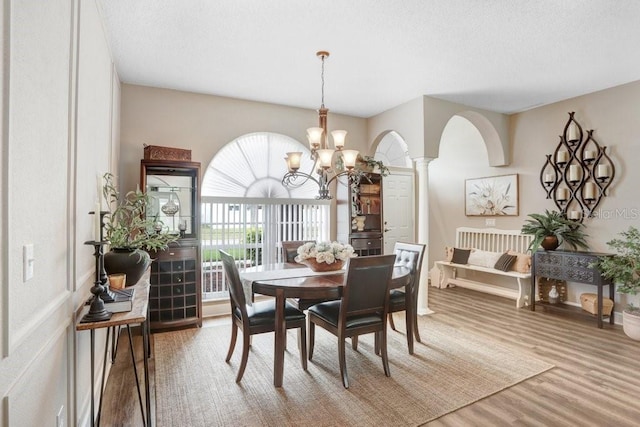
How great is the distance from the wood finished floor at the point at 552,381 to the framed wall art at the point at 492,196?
1.68 metres

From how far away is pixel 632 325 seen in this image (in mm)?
3600

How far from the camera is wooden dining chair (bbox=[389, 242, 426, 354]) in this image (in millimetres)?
3230

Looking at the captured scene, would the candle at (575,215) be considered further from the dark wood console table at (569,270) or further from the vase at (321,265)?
the vase at (321,265)

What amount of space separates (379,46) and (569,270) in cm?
351

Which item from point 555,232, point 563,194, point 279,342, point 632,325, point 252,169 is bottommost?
point 632,325

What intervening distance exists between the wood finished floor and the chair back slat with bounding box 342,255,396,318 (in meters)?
0.87

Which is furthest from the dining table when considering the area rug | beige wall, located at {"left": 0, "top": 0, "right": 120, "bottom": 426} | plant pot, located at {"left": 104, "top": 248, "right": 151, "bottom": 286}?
beige wall, located at {"left": 0, "top": 0, "right": 120, "bottom": 426}

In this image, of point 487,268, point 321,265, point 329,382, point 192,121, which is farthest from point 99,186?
point 487,268

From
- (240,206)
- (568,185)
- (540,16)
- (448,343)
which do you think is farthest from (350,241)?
(540,16)

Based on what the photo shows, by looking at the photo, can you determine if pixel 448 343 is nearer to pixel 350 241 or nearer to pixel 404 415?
pixel 404 415

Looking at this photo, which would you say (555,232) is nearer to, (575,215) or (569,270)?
(575,215)

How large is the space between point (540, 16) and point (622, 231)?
9.78ft

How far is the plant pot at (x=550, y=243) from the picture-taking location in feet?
14.8

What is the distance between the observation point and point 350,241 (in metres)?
5.07
